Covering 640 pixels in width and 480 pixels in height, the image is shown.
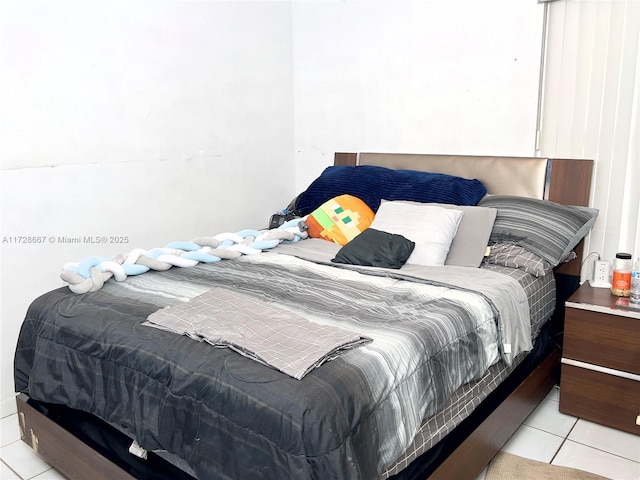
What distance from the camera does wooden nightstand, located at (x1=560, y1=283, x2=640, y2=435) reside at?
Result: 7.28 ft

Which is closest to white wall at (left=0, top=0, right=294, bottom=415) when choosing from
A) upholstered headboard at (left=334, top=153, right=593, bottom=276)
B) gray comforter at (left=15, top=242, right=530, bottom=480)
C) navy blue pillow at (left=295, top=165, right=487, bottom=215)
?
navy blue pillow at (left=295, top=165, right=487, bottom=215)

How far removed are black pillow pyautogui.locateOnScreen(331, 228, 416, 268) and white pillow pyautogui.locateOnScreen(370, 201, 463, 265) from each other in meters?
0.06

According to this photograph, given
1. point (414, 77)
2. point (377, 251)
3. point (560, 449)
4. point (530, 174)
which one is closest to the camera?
point (560, 449)

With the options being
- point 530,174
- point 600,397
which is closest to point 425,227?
point 530,174

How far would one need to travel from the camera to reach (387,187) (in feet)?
10.1

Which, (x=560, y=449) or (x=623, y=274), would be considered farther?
(x=623, y=274)

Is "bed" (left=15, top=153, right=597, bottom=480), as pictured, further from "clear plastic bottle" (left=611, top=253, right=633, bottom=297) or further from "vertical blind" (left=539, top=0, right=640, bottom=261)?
"clear plastic bottle" (left=611, top=253, right=633, bottom=297)

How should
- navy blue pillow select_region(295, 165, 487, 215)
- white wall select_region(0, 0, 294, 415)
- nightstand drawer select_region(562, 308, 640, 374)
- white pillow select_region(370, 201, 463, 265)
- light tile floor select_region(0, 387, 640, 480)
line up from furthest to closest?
navy blue pillow select_region(295, 165, 487, 215) < white wall select_region(0, 0, 294, 415) < white pillow select_region(370, 201, 463, 265) < nightstand drawer select_region(562, 308, 640, 374) < light tile floor select_region(0, 387, 640, 480)

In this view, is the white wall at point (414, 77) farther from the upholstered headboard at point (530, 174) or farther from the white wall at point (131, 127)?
the white wall at point (131, 127)

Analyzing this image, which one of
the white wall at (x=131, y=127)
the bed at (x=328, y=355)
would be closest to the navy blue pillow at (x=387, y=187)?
the bed at (x=328, y=355)

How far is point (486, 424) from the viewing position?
193 centimetres

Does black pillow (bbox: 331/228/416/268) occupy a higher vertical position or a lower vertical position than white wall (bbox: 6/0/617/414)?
lower

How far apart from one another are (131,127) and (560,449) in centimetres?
271

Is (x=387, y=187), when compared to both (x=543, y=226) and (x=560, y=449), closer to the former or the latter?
(x=543, y=226)
